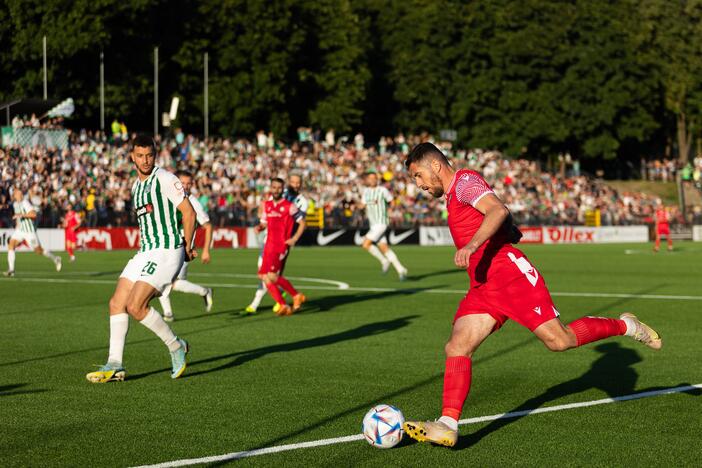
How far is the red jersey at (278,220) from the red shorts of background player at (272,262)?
9 cm

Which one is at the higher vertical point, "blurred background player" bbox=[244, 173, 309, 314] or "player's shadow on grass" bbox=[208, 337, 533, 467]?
"blurred background player" bbox=[244, 173, 309, 314]

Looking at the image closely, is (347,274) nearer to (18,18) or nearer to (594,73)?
(18,18)

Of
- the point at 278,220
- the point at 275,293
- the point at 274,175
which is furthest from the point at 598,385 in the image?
the point at 274,175

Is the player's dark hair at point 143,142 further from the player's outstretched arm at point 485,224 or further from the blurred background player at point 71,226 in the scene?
the blurred background player at point 71,226

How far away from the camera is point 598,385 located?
990cm

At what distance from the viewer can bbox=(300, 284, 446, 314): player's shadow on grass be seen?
723 inches

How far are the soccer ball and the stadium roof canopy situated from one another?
43.9m

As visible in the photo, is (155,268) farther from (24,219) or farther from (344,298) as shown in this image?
(24,219)

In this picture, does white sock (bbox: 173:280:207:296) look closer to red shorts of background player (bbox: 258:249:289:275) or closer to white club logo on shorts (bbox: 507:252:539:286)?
red shorts of background player (bbox: 258:249:289:275)

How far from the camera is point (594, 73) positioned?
8381cm

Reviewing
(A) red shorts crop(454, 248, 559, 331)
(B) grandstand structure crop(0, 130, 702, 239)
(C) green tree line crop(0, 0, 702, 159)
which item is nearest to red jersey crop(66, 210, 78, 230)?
(B) grandstand structure crop(0, 130, 702, 239)

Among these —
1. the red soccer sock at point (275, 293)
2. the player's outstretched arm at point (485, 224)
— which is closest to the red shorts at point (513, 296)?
the player's outstretched arm at point (485, 224)

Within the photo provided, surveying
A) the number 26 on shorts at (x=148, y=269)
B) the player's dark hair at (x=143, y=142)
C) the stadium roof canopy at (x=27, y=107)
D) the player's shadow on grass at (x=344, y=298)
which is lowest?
the player's shadow on grass at (x=344, y=298)

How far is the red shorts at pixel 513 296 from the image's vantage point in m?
7.57
